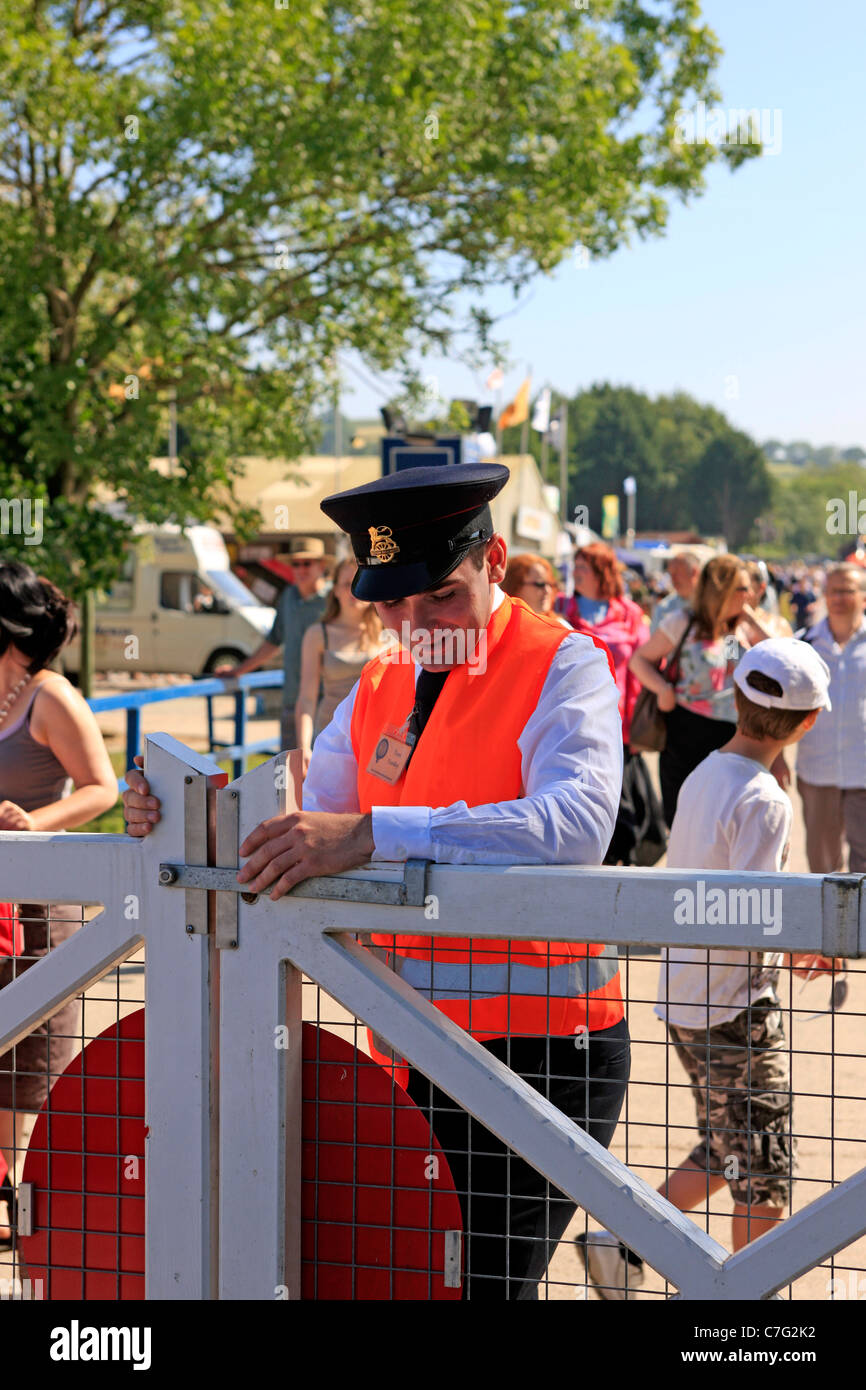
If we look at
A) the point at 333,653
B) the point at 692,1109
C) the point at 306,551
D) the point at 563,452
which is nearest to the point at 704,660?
the point at 333,653

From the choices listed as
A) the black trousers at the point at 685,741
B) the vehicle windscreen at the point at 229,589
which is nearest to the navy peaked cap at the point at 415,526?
the black trousers at the point at 685,741

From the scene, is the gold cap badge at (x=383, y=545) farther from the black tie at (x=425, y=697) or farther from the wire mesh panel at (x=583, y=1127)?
the wire mesh panel at (x=583, y=1127)

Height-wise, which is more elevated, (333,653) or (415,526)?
(415,526)

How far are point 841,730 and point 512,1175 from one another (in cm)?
479

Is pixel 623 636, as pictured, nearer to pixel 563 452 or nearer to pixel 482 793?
pixel 482 793

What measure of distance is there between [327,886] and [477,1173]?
574mm

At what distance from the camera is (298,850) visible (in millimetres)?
1877

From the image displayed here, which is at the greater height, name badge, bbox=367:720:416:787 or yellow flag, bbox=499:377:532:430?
yellow flag, bbox=499:377:532:430

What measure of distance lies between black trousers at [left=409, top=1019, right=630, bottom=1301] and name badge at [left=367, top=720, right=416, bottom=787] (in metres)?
0.46

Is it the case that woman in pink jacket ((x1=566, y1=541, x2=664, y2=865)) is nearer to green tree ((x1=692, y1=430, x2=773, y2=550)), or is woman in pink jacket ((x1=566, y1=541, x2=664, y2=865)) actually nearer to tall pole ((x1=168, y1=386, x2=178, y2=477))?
tall pole ((x1=168, y1=386, x2=178, y2=477))

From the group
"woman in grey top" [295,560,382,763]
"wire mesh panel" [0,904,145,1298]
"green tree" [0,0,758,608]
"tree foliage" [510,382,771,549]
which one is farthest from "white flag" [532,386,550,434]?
"tree foliage" [510,382,771,549]

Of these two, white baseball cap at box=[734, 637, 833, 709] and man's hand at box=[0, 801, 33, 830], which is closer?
man's hand at box=[0, 801, 33, 830]

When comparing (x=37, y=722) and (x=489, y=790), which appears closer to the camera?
(x=489, y=790)

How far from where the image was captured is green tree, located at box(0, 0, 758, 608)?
10.9m
